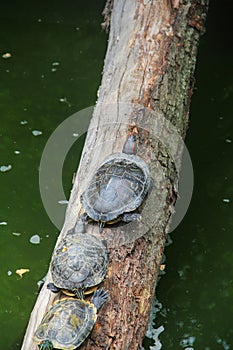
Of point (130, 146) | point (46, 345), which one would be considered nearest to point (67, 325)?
point (46, 345)

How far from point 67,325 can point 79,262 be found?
1.13 ft

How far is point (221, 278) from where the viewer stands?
3.59m

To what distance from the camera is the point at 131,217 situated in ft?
9.74

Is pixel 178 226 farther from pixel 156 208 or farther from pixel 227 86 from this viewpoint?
pixel 227 86

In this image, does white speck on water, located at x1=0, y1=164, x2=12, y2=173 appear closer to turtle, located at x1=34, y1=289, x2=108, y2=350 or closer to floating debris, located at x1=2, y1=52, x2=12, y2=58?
floating debris, located at x1=2, y1=52, x2=12, y2=58

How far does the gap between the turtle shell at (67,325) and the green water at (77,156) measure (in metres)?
0.79

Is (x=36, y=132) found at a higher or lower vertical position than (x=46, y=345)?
lower

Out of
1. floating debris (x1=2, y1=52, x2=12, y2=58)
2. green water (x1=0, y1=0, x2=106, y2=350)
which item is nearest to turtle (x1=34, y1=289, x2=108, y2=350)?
green water (x1=0, y1=0, x2=106, y2=350)

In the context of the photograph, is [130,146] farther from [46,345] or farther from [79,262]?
[46,345]

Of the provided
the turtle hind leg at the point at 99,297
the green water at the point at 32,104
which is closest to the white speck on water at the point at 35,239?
the green water at the point at 32,104

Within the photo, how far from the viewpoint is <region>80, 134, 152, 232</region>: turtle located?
295 cm

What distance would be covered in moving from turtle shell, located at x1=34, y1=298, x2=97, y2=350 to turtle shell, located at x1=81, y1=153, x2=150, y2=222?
52 centimetres

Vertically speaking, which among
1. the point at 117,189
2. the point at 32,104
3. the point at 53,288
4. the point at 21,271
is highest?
the point at 117,189

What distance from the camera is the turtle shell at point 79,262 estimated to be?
266 cm
